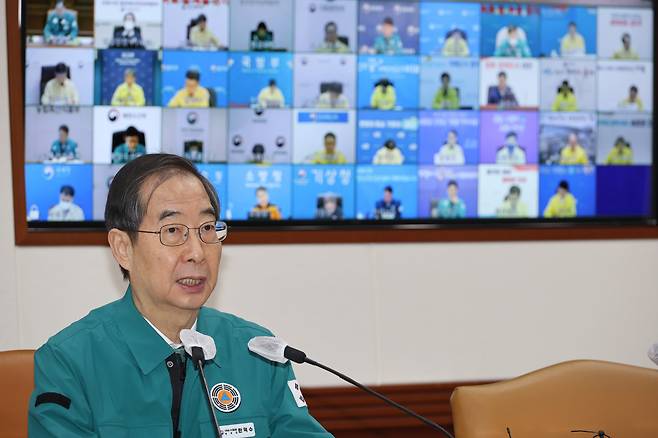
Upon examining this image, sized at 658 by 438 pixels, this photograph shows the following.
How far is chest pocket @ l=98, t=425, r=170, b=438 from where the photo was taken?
197 cm

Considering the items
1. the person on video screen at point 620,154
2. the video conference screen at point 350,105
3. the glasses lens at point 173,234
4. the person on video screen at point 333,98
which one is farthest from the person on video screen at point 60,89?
the person on video screen at point 620,154

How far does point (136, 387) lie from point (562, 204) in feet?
8.17

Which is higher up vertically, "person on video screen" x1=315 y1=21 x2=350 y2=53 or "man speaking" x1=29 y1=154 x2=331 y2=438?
"person on video screen" x1=315 y1=21 x2=350 y2=53

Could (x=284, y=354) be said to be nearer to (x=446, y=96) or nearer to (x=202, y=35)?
(x=202, y=35)

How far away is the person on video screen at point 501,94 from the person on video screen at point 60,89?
1665 mm

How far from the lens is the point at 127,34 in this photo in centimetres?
361

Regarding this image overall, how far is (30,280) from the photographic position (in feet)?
11.9

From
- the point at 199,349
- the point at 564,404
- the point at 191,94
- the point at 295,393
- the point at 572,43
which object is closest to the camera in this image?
the point at 199,349

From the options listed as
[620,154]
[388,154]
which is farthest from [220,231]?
[620,154]

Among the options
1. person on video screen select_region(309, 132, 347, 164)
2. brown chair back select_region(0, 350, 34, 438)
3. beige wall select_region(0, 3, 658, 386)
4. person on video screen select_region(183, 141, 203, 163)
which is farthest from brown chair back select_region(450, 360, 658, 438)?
person on video screen select_region(183, 141, 203, 163)

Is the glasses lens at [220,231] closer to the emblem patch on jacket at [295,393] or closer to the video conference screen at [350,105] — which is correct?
the emblem patch on jacket at [295,393]

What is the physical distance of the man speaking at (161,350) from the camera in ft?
6.56

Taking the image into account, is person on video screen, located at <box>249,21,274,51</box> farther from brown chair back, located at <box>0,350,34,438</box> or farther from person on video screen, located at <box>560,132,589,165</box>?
brown chair back, located at <box>0,350,34,438</box>

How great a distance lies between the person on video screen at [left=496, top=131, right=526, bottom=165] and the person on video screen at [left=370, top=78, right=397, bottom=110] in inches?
19.7
